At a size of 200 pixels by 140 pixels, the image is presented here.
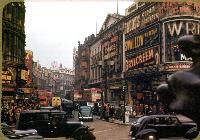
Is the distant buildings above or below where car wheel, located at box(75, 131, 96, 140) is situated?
above

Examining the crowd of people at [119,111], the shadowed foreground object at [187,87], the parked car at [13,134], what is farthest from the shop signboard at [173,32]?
the shadowed foreground object at [187,87]

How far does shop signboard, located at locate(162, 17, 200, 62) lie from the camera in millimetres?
37969

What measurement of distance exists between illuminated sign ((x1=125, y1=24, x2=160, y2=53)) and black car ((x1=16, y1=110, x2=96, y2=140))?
984 inches

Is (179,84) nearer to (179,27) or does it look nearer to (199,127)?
(199,127)

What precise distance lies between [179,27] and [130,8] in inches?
588

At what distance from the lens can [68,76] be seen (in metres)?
162

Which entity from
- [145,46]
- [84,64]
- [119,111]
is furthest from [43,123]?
[84,64]

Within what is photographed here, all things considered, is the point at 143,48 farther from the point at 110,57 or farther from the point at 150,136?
the point at 150,136

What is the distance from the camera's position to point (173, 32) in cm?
3903

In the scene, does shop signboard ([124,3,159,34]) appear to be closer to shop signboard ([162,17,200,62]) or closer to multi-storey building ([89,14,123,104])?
shop signboard ([162,17,200,62])

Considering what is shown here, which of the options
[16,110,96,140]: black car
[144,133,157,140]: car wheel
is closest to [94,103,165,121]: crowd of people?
[16,110,96,140]: black car

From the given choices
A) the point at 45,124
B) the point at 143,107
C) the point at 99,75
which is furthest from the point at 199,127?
the point at 99,75

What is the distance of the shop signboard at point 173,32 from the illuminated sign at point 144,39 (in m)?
1.55

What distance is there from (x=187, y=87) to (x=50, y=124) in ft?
53.0
